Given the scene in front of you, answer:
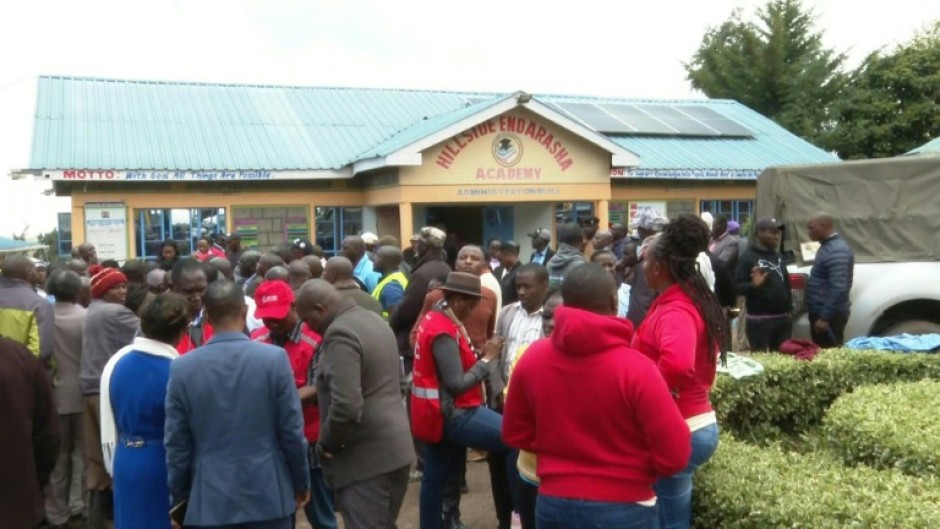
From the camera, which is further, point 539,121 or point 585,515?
point 539,121

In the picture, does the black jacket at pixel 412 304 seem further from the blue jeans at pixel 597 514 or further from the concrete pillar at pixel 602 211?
the concrete pillar at pixel 602 211

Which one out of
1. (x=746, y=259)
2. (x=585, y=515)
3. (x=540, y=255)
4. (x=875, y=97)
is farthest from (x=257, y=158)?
(x=875, y=97)

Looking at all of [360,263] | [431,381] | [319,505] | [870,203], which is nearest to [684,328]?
[431,381]

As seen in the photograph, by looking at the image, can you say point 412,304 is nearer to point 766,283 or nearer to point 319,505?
point 319,505

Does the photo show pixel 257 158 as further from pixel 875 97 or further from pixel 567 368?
pixel 875 97

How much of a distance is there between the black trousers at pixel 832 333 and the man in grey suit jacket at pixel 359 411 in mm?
5096

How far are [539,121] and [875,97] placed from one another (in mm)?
17425

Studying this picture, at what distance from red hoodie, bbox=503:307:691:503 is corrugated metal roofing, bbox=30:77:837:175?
452 inches

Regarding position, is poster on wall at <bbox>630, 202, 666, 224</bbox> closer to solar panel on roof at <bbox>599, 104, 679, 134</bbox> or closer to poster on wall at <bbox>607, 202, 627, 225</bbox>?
poster on wall at <bbox>607, 202, 627, 225</bbox>

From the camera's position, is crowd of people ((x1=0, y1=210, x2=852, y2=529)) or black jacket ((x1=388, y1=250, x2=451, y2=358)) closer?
crowd of people ((x1=0, y1=210, x2=852, y2=529))

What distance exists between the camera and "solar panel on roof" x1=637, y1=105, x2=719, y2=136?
783 inches

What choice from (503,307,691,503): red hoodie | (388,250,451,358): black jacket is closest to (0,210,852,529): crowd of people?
(503,307,691,503): red hoodie

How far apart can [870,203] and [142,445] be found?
309 inches

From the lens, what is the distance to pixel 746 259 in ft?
26.2
